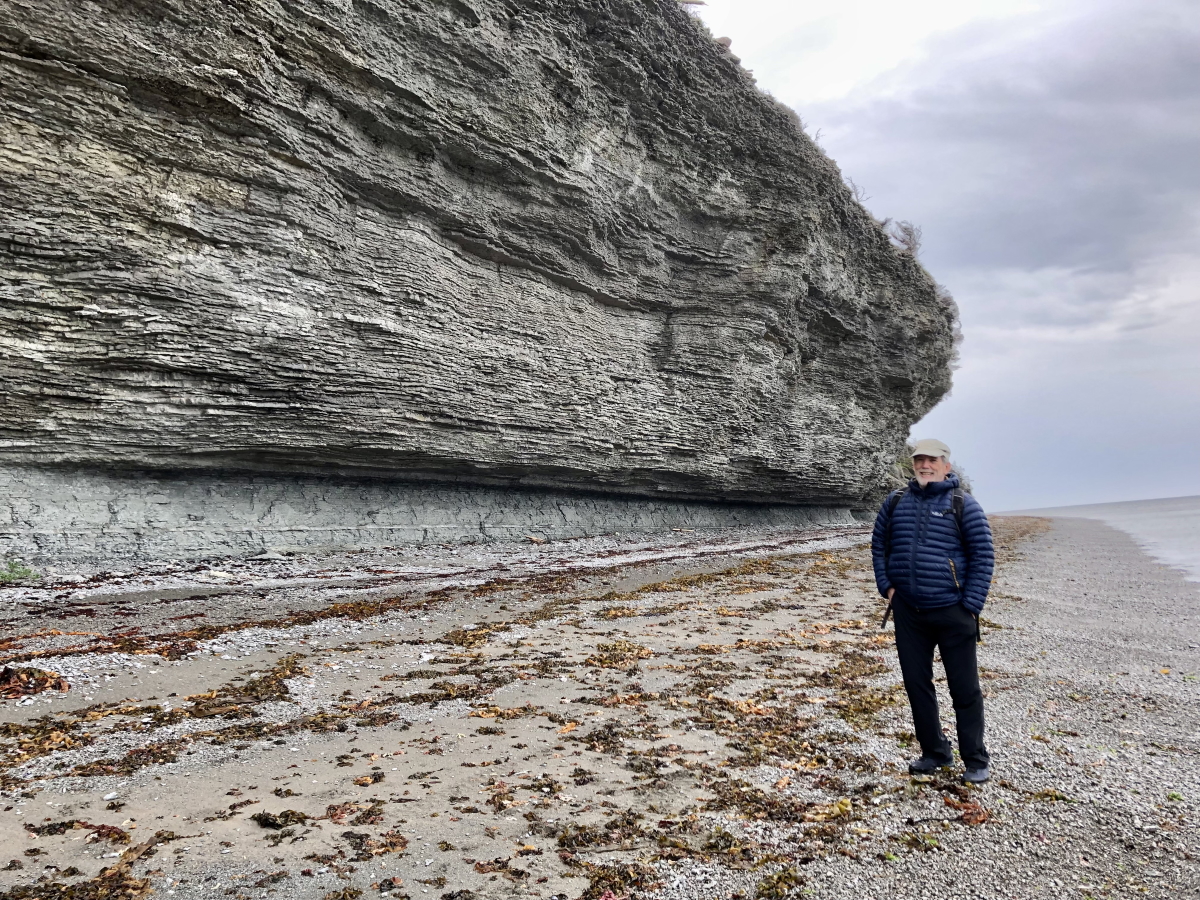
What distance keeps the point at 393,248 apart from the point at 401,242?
277 mm

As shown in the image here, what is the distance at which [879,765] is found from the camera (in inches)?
217

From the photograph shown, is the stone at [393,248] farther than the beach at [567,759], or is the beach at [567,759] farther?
the stone at [393,248]

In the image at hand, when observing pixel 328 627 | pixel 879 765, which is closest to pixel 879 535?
pixel 879 765

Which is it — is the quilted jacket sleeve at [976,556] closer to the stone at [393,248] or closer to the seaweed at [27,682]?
the seaweed at [27,682]

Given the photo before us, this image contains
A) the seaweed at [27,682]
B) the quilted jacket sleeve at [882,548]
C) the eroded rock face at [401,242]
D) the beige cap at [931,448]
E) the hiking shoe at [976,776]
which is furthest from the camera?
the eroded rock face at [401,242]

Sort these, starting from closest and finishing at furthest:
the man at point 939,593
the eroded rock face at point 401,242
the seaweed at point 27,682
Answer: the man at point 939,593 < the seaweed at point 27,682 < the eroded rock face at point 401,242

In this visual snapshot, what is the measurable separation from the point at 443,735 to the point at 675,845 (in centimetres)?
254

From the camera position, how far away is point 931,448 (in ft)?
17.8

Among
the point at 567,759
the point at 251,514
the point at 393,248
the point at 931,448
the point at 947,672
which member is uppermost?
the point at 393,248

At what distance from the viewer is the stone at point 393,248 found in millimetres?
13359

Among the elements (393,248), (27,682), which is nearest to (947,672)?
(27,682)

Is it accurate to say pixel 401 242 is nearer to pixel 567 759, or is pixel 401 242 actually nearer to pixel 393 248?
pixel 393 248

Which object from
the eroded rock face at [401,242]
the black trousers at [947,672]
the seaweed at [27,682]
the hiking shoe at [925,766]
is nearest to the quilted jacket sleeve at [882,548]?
the black trousers at [947,672]

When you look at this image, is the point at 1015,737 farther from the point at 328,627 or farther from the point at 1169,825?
the point at 328,627
